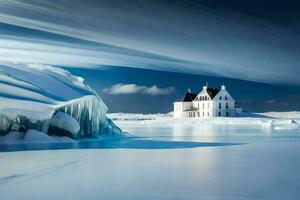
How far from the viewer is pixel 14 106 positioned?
1811 centimetres

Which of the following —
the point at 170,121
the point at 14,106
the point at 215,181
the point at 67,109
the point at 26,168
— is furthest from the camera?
the point at 170,121

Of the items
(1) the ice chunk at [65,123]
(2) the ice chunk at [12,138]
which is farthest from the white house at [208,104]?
(2) the ice chunk at [12,138]

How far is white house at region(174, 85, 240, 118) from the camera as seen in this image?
80562 millimetres

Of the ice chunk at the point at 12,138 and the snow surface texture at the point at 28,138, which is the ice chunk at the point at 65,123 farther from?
the ice chunk at the point at 12,138

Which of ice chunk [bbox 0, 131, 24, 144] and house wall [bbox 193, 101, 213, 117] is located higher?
house wall [bbox 193, 101, 213, 117]

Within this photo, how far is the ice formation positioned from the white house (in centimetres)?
5627

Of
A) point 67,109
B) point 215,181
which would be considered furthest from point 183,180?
point 67,109

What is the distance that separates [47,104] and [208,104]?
63877mm

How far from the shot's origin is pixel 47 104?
19703 millimetres

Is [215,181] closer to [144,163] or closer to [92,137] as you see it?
[144,163]

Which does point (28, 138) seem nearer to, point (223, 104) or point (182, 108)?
point (223, 104)

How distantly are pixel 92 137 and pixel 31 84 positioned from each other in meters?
4.53

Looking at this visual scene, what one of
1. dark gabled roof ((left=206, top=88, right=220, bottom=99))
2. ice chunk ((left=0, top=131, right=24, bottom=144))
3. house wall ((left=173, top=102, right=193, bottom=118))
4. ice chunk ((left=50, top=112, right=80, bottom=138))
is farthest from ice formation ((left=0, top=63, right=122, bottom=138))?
house wall ((left=173, top=102, right=193, bottom=118))

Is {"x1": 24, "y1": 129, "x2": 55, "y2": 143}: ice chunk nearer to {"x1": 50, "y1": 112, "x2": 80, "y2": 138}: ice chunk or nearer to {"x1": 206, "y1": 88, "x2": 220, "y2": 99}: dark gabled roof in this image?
{"x1": 50, "y1": 112, "x2": 80, "y2": 138}: ice chunk
